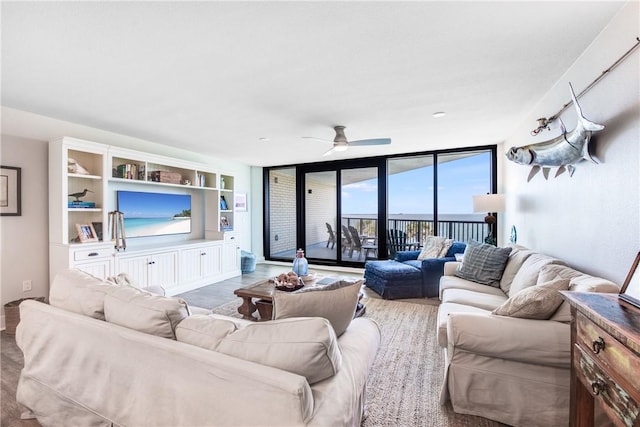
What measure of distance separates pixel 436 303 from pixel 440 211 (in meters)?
2.06

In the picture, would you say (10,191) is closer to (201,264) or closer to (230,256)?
(201,264)

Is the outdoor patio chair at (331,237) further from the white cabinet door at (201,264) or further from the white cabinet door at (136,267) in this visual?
the white cabinet door at (136,267)

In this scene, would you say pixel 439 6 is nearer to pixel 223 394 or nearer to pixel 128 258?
pixel 223 394

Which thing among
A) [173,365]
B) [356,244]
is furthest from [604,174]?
[356,244]

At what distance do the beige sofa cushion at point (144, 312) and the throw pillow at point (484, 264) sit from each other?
299 cm

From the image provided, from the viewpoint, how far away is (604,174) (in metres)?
1.85

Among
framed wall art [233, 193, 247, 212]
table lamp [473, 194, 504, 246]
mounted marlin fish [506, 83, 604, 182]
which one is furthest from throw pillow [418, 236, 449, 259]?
framed wall art [233, 193, 247, 212]

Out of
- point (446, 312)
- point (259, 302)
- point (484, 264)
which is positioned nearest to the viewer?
point (446, 312)

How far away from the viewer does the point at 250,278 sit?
5.39 meters

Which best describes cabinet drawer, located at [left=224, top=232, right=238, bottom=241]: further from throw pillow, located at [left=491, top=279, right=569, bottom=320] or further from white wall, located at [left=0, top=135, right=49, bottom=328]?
throw pillow, located at [left=491, top=279, right=569, bottom=320]

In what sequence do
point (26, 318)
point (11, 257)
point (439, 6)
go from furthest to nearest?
point (11, 257)
point (26, 318)
point (439, 6)

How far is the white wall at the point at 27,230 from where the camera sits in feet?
10.2

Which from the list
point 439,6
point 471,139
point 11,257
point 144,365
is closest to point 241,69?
point 439,6

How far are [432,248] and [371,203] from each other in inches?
70.1
